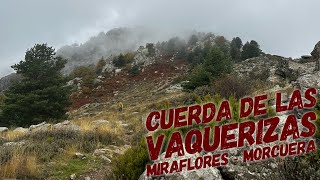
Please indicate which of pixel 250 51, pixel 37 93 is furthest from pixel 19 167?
pixel 250 51

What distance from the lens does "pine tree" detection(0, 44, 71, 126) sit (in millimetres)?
18672

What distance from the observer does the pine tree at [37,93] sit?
1867 cm

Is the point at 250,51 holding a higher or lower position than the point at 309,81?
higher

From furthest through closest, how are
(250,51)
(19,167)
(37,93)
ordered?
(250,51) < (37,93) < (19,167)

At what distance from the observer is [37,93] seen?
63.2 feet

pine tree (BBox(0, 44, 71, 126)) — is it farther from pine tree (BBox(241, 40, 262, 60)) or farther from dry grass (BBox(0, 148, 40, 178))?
pine tree (BBox(241, 40, 262, 60))

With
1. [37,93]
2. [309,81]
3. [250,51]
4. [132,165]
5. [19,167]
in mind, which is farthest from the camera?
[250,51]

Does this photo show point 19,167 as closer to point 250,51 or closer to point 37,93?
point 37,93

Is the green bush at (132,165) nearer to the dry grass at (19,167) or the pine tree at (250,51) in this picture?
the dry grass at (19,167)

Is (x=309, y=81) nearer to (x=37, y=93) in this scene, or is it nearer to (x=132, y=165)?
(x=132, y=165)

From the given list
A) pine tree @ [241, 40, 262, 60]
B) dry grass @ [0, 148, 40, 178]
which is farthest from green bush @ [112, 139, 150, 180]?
pine tree @ [241, 40, 262, 60]

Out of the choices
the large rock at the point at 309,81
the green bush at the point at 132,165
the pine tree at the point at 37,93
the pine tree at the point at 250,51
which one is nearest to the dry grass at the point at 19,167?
the green bush at the point at 132,165

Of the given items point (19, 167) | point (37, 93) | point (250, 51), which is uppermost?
point (250, 51)

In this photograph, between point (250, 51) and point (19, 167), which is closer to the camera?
point (19, 167)
